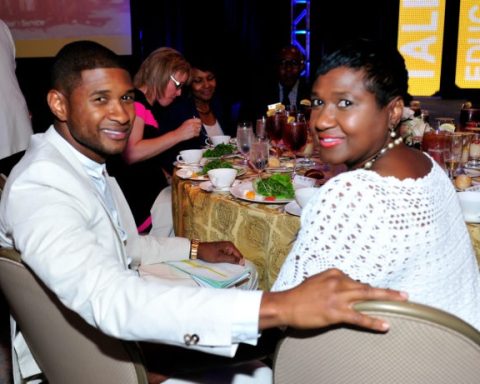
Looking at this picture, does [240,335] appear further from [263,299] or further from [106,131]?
[106,131]

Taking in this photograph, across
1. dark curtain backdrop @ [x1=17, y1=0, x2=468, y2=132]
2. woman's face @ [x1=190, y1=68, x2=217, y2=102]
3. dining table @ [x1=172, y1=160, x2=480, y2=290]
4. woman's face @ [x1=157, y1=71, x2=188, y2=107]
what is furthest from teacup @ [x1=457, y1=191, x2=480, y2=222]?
dark curtain backdrop @ [x1=17, y1=0, x2=468, y2=132]

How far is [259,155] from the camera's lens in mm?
2580

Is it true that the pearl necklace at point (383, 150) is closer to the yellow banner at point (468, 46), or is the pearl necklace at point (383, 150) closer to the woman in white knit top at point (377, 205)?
the woman in white knit top at point (377, 205)

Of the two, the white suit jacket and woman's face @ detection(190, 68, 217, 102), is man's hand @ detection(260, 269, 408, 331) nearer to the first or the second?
the white suit jacket

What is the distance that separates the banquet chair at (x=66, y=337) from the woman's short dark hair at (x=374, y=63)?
2.51ft

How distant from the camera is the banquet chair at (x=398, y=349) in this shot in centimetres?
87

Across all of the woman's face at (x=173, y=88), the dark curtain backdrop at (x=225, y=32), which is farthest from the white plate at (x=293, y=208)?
the dark curtain backdrop at (x=225, y=32)

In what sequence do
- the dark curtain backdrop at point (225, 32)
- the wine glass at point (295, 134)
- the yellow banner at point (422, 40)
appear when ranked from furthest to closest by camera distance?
the yellow banner at point (422, 40)
the dark curtain backdrop at point (225, 32)
the wine glass at point (295, 134)

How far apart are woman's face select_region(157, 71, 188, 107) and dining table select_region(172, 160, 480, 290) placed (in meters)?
1.36

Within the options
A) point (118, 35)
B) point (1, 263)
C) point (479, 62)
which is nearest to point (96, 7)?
point (118, 35)

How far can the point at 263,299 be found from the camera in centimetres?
101

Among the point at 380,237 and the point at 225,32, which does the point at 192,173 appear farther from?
the point at 225,32

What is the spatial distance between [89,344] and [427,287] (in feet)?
2.41

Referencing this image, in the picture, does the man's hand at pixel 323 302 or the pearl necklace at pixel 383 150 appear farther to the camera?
the pearl necklace at pixel 383 150
